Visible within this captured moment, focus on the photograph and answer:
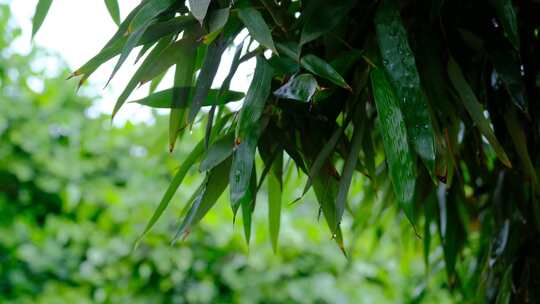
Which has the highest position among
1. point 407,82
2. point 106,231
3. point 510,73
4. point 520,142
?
point 407,82

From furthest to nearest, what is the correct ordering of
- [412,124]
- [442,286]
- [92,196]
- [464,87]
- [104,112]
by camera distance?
[104,112] < [92,196] < [442,286] < [464,87] < [412,124]

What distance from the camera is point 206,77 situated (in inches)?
36.4

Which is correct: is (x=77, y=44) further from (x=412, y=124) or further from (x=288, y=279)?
(x=412, y=124)

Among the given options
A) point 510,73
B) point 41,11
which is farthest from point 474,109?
point 41,11

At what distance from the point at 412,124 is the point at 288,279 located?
175 centimetres

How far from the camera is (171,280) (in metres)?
2.45

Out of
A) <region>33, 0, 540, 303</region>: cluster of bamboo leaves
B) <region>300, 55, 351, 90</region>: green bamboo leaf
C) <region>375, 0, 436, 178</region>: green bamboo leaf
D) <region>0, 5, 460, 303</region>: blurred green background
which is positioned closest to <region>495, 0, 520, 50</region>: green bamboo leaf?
<region>33, 0, 540, 303</region>: cluster of bamboo leaves

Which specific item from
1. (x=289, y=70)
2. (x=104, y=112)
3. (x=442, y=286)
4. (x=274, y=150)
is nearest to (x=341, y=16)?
(x=289, y=70)

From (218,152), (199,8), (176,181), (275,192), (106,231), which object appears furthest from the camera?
(106,231)

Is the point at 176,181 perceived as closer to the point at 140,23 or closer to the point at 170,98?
the point at 170,98

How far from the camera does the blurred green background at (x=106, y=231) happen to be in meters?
→ 2.38

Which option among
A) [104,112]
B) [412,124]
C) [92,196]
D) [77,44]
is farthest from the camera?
[104,112]

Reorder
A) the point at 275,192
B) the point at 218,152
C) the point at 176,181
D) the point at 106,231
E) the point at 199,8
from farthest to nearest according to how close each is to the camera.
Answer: the point at 106,231 → the point at 275,192 → the point at 176,181 → the point at 218,152 → the point at 199,8

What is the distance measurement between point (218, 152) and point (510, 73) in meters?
0.42
